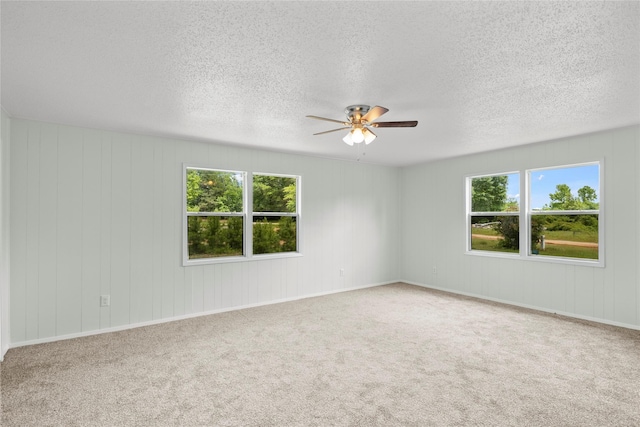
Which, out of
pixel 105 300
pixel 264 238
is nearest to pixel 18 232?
pixel 105 300

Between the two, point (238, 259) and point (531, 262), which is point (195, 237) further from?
point (531, 262)

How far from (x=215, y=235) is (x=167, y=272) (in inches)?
32.2

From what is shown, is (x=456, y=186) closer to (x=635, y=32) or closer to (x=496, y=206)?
(x=496, y=206)

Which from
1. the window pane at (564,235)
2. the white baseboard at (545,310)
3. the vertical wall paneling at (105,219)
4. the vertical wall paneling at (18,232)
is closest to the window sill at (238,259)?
the vertical wall paneling at (105,219)

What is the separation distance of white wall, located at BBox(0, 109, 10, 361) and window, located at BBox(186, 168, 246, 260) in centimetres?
178

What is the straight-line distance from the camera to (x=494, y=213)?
539cm

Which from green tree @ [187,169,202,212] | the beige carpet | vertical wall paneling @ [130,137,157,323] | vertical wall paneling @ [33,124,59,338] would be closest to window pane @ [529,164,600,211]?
the beige carpet

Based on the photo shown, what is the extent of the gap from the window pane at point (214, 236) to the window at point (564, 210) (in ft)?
14.1

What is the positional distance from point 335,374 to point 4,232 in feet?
11.1

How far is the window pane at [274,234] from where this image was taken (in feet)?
17.1

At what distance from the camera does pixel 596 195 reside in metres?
4.38

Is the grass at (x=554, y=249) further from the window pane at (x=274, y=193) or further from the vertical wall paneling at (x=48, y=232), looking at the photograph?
the vertical wall paneling at (x=48, y=232)

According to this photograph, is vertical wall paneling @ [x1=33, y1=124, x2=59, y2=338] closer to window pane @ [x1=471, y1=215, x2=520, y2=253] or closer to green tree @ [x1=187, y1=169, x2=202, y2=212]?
green tree @ [x1=187, y1=169, x2=202, y2=212]

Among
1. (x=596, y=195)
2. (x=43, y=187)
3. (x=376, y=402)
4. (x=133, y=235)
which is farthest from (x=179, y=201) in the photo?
(x=596, y=195)
